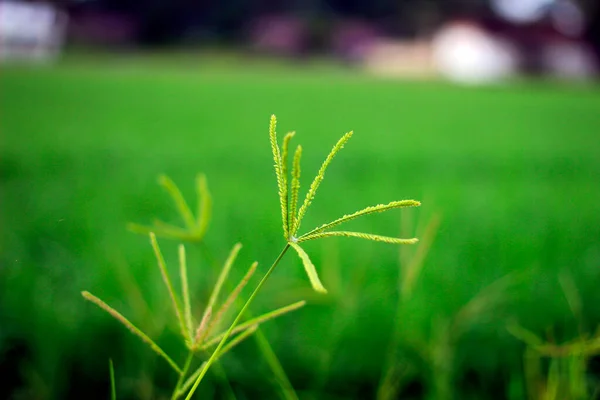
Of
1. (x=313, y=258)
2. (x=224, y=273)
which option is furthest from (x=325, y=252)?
(x=313, y=258)

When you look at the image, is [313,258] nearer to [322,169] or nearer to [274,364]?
[274,364]

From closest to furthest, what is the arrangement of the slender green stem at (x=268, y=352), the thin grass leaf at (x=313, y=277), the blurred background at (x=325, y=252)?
the thin grass leaf at (x=313, y=277) < the slender green stem at (x=268, y=352) < the blurred background at (x=325, y=252)

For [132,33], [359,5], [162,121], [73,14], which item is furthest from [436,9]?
[162,121]

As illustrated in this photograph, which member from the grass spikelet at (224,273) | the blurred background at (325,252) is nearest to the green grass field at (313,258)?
the blurred background at (325,252)

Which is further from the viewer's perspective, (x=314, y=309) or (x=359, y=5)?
(x=359, y=5)

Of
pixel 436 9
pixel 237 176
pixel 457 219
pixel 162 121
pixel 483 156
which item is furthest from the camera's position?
pixel 436 9

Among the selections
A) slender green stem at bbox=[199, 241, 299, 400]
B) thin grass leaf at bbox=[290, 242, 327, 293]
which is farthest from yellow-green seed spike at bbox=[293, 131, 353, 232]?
slender green stem at bbox=[199, 241, 299, 400]

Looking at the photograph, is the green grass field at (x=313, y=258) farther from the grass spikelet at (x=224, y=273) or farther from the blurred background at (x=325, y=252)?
the grass spikelet at (x=224, y=273)

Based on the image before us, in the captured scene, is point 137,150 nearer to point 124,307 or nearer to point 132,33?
point 124,307
